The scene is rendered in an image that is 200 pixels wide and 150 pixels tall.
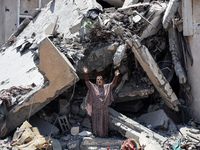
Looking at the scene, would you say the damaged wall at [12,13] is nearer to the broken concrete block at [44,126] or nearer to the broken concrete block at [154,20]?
the broken concrete block at [154,20]

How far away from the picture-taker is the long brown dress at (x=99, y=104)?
23.2 ft

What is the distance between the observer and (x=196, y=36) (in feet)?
26.3

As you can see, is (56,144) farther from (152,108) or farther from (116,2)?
(116,2)

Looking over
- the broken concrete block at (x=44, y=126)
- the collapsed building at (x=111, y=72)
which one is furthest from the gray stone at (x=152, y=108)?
the broken concrete block at (x=44, y=126)

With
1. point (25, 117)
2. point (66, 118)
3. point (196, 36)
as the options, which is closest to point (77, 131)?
point (66, 118)

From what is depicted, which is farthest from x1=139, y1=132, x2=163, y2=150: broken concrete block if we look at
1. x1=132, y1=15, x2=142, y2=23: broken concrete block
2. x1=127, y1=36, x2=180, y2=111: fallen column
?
x1=132, y1=15, x2=142, y2=23: broken concrete block

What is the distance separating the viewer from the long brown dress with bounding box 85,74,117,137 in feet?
23.2

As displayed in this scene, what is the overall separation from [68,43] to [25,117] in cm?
228

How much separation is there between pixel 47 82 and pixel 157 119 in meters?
2.86

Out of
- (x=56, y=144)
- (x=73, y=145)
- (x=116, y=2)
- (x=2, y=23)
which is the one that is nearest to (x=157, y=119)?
(x=73, y=145)

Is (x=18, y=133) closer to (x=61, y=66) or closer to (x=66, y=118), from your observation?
(x=66, y=118)

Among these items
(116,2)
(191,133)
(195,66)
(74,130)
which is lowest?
(191,133)

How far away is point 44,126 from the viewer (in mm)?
7523

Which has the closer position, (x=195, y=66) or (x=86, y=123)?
(x=86, y=123)
